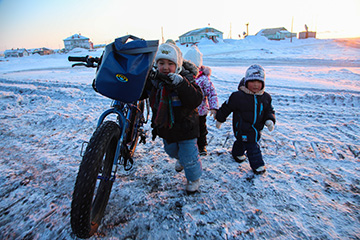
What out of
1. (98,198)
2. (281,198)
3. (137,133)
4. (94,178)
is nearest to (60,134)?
(137,133)

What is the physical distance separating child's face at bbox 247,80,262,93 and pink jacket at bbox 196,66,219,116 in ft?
1.77

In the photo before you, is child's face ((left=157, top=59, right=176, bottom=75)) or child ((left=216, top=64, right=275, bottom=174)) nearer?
child's face ((left=157, top=59, right=176, bottom=75))

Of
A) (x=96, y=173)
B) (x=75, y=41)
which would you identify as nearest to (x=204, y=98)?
(x=96, y=173)

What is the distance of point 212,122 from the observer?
429 cm

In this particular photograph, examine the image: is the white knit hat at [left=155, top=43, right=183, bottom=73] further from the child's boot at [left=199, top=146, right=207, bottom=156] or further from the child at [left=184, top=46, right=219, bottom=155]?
the child's boot at [left=199, top=146, right=207, bottom=156]

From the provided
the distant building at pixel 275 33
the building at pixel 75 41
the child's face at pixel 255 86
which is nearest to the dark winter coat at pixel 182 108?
the child's face at pixel 255 86

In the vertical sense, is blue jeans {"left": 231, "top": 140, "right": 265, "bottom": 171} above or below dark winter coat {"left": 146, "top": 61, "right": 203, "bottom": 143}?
below

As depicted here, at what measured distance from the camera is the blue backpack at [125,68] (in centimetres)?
157

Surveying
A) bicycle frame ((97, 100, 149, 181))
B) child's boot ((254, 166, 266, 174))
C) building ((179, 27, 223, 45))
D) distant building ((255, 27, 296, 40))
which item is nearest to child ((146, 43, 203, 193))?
bicycle frame ((97, 100, 149, 181))

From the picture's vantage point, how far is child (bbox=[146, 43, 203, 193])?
1.83 m

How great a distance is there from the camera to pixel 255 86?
8.14ft

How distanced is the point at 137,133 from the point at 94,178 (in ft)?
4.13

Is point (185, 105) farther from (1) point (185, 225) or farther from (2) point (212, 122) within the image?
(2) point (212, 122)

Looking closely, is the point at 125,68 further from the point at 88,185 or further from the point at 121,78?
the point at 88,185
